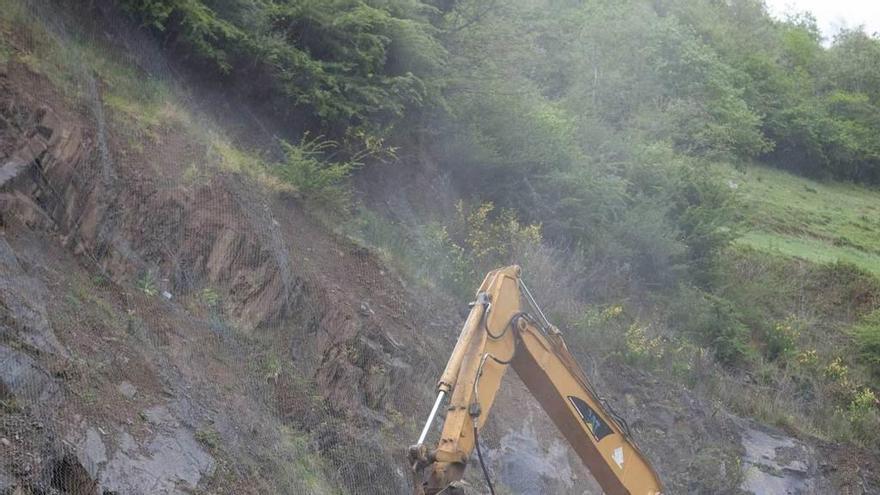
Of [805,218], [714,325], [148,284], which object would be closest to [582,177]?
[714,325]

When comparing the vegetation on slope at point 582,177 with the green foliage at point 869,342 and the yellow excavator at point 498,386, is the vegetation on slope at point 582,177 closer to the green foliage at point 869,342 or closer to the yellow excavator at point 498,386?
the green foliage at point 869,342

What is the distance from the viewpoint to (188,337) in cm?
922

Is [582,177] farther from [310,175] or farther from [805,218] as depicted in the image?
[805,218]

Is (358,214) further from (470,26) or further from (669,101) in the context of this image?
(669,101)

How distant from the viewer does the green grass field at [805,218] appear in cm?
2752

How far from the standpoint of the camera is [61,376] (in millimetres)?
7297

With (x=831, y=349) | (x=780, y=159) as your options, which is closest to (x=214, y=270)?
(x=831, y=349)

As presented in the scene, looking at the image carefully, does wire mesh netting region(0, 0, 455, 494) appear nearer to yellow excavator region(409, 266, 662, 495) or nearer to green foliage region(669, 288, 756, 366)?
yellow excavator region(409, 266, 662, 495)

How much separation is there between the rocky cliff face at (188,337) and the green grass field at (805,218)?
578 inches

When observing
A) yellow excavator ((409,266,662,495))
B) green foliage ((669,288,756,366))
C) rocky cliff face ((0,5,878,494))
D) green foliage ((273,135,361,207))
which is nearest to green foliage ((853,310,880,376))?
green foliage ((669,288,756,366))

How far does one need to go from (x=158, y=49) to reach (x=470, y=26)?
606 centimetres

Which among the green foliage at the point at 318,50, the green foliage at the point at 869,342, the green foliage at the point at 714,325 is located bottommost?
the green foliage at the point at 714,325

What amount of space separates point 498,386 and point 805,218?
26.6 m

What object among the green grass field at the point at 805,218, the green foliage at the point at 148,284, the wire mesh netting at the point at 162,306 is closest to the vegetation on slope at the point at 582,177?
the green grass field at the point at 805,218
